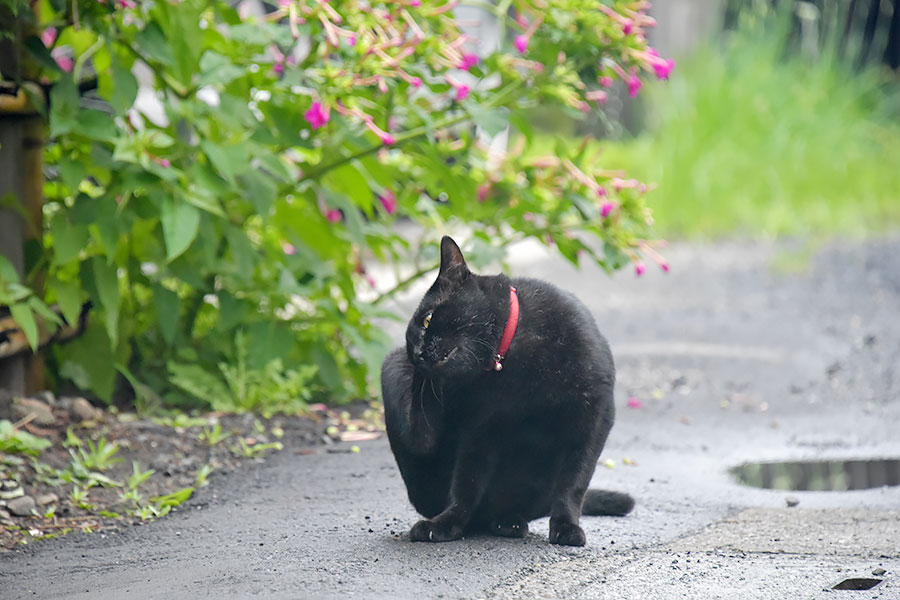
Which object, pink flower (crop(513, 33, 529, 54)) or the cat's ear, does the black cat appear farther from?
pink flower (crop(513, 33, 529, 54))

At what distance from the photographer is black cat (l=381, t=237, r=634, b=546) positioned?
2.55 metres

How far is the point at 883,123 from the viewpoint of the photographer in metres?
9.94

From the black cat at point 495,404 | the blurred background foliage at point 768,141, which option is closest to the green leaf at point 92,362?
the black cat at point 495,404

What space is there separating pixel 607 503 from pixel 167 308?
1.55m

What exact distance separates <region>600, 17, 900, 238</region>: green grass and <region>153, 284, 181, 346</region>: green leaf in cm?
500

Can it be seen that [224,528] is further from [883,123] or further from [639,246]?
[883,123]

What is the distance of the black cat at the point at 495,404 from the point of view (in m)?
2.55

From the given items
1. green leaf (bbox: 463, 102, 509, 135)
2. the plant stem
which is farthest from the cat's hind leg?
the plant stem

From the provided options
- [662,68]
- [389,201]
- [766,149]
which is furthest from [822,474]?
[766,149]

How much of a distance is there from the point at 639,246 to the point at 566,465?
125 centimetres

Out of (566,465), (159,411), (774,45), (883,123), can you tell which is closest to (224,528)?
(566,465)

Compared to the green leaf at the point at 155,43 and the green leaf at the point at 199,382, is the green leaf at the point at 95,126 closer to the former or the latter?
the green leaf at the point at 155,43

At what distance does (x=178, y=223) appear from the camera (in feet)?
10.5

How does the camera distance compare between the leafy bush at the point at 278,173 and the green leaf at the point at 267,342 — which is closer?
the leafy bush at the point at 278,173
